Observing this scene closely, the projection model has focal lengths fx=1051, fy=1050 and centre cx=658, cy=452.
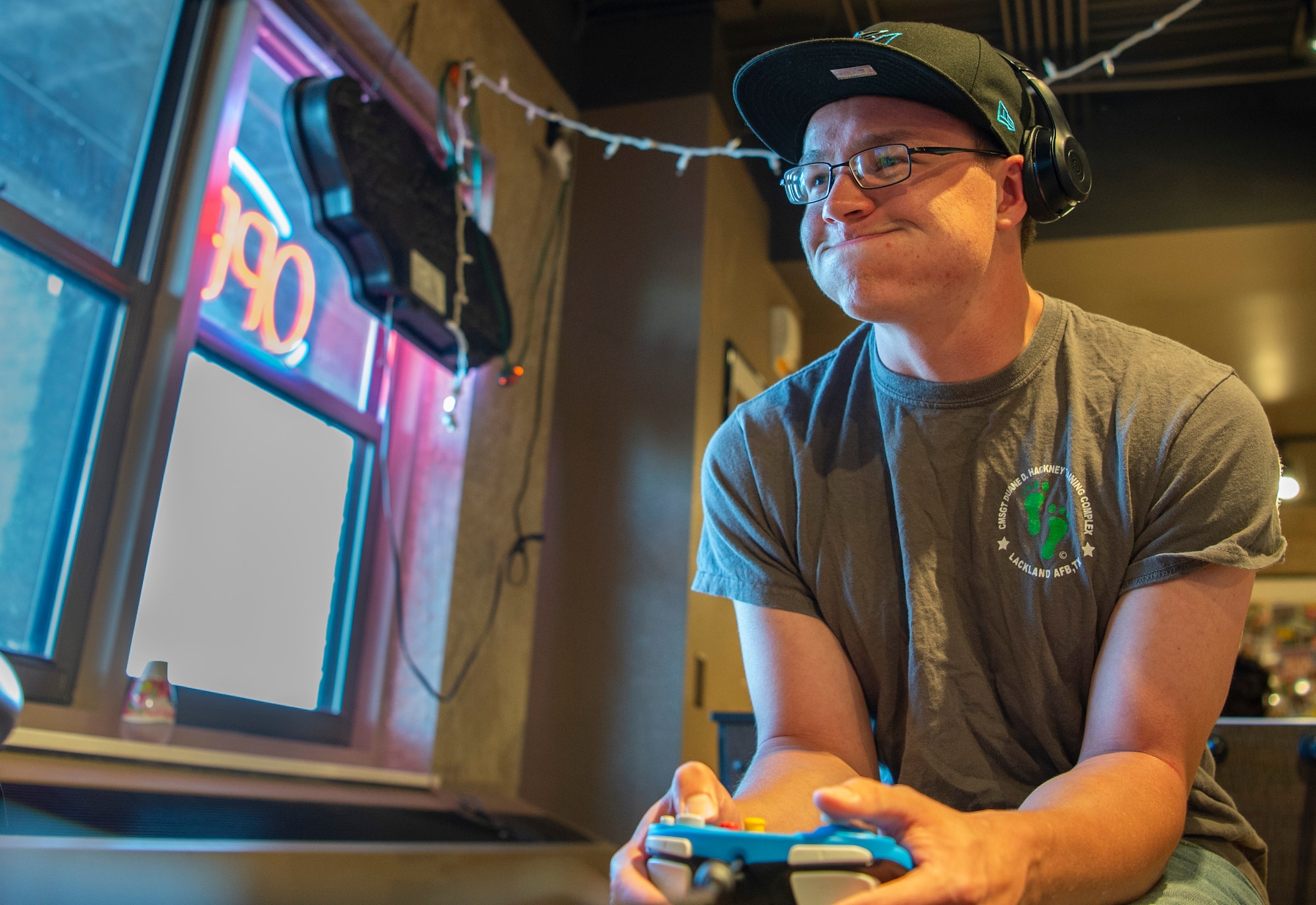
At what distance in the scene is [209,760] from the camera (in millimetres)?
1968

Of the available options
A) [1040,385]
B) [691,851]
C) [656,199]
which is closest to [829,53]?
[1040,385]

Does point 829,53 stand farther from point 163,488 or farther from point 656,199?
point 656,199

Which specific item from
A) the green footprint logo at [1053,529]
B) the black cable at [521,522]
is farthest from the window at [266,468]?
the green footprint logo at [1053,529]

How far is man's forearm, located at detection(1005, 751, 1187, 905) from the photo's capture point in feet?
2.51

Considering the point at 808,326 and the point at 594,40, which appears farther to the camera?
the point at 808,326

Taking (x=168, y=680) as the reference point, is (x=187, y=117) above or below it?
above

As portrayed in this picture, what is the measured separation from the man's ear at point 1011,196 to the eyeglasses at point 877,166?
0.13ft

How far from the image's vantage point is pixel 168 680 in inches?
78.7

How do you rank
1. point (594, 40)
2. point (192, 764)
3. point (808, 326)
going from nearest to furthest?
point (192, 764) → point (594, 40) → point (808, 326)

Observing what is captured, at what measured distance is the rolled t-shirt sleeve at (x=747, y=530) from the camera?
1178mm

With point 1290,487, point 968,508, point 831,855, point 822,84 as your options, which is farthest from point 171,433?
point 1290,487

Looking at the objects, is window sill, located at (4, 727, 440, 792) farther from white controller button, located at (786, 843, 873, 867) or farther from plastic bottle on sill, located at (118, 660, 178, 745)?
white controller button, located at (786, 843, 873, 867)

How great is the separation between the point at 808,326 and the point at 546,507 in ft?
6.81

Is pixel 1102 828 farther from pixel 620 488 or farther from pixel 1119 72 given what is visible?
pixel 1119 72
